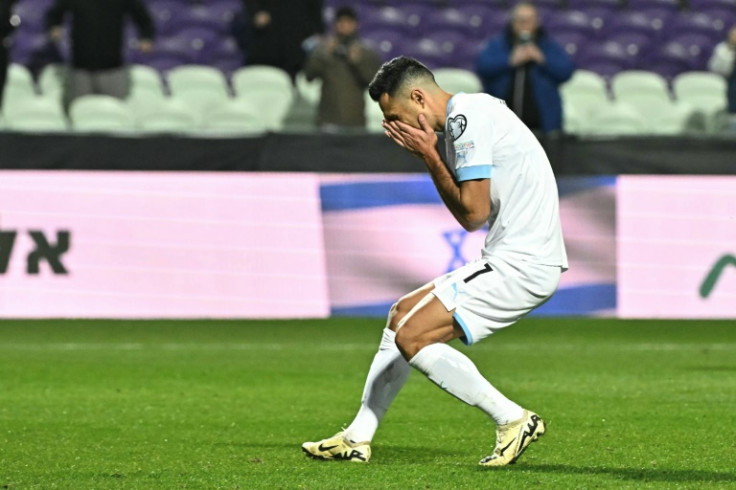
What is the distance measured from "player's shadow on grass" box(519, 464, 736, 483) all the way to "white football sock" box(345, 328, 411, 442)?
68 cm

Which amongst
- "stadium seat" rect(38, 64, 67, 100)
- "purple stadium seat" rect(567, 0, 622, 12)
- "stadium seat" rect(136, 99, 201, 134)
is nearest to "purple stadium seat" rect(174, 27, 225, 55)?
"stadium seat" rect(38, 64, 67, 100)

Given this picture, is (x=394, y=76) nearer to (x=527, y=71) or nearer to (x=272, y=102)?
(x=527, y=71)

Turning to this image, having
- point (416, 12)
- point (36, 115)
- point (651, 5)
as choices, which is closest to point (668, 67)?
point (651, 5)

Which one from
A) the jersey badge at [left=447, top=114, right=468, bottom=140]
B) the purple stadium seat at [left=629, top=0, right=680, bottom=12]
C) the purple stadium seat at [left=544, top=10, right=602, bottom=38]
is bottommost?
the purple stadium seat at [left=544, top=10, right=602, bottom=38]

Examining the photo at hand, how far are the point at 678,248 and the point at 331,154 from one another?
3.13 metres

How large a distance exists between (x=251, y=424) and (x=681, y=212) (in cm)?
614

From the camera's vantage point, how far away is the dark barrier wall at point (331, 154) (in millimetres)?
12602

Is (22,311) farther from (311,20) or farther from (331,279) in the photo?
(311,20)

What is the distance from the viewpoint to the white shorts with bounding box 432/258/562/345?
5.93 metres

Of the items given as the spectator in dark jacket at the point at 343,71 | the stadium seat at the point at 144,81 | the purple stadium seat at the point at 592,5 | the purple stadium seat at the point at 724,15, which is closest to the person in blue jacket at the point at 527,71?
the spectator in dark jacket at the point at 343,71

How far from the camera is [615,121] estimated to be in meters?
16.5

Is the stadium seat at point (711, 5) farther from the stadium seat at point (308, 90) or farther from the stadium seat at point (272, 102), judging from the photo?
the stadium seat at point (272, 102)

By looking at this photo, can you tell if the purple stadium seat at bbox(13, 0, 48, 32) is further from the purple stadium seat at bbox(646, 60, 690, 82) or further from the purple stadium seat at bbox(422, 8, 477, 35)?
the purple stadium seat at bbox(646, 60, 690, 82)

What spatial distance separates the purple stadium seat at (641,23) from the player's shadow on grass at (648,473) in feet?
46.9
